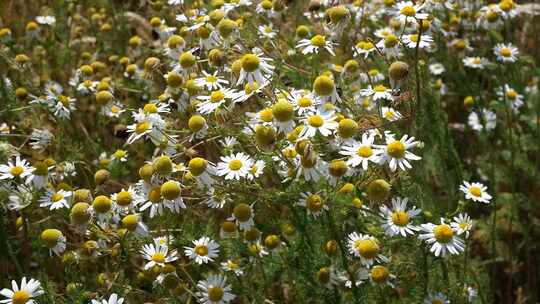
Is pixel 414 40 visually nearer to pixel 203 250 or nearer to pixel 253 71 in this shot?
pixel 253 71

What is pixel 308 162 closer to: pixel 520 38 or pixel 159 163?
pixel 159 163

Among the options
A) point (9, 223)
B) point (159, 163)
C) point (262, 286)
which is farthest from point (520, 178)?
point (9, 223)

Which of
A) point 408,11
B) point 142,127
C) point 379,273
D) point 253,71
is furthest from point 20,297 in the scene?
point 408,11

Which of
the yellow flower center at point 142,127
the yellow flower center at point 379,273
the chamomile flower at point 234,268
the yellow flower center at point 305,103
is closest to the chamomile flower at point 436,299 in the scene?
the yellow flower center at point 379,273

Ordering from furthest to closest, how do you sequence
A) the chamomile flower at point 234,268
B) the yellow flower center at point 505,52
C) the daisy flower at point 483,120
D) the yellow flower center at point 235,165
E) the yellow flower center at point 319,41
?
the yellow flower center at point 505,52 < the daisy flower at point 483,120 < the yellow flower center at point 319,41 < the chamomile flower at point 234,268 < the yellow flower center at point 235,165

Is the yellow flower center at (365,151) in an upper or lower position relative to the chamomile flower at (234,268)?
upper

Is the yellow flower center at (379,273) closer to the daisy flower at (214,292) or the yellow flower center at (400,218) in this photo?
the yellow flower center at (400,218)
